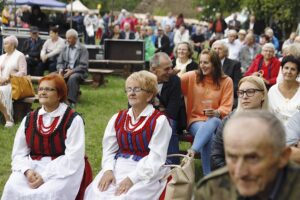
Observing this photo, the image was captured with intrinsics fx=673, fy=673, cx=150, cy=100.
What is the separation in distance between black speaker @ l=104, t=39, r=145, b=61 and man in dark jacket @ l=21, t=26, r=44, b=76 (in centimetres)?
314

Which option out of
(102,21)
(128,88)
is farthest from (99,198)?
(102,21)

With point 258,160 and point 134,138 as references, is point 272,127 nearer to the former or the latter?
point 258,160

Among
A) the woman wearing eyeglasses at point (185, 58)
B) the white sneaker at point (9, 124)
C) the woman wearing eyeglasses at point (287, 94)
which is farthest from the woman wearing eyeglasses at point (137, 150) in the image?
the white sneaker at point (9, 124)

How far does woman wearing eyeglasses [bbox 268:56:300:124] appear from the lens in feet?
21.7

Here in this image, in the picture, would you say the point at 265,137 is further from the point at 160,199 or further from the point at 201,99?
the point at 201,99

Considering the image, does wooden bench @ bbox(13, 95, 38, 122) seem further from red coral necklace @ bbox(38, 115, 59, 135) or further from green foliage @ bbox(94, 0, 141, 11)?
green foliage @ bbox(94, 0, 141, 11)

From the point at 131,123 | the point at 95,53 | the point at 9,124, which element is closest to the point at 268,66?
the point at 9,124

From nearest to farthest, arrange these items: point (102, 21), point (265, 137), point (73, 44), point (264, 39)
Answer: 1. point (265, 137)
2. point (73, 44)
3. point (264, 39)
4. point (102, 21)

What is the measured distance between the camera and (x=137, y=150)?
570 cm

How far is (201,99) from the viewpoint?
738cm

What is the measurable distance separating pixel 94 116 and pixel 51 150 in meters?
5.87

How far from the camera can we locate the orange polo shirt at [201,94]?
733 cm

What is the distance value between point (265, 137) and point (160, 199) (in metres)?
3.15

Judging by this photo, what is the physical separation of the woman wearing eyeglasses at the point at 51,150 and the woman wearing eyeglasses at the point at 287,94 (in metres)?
2.03
